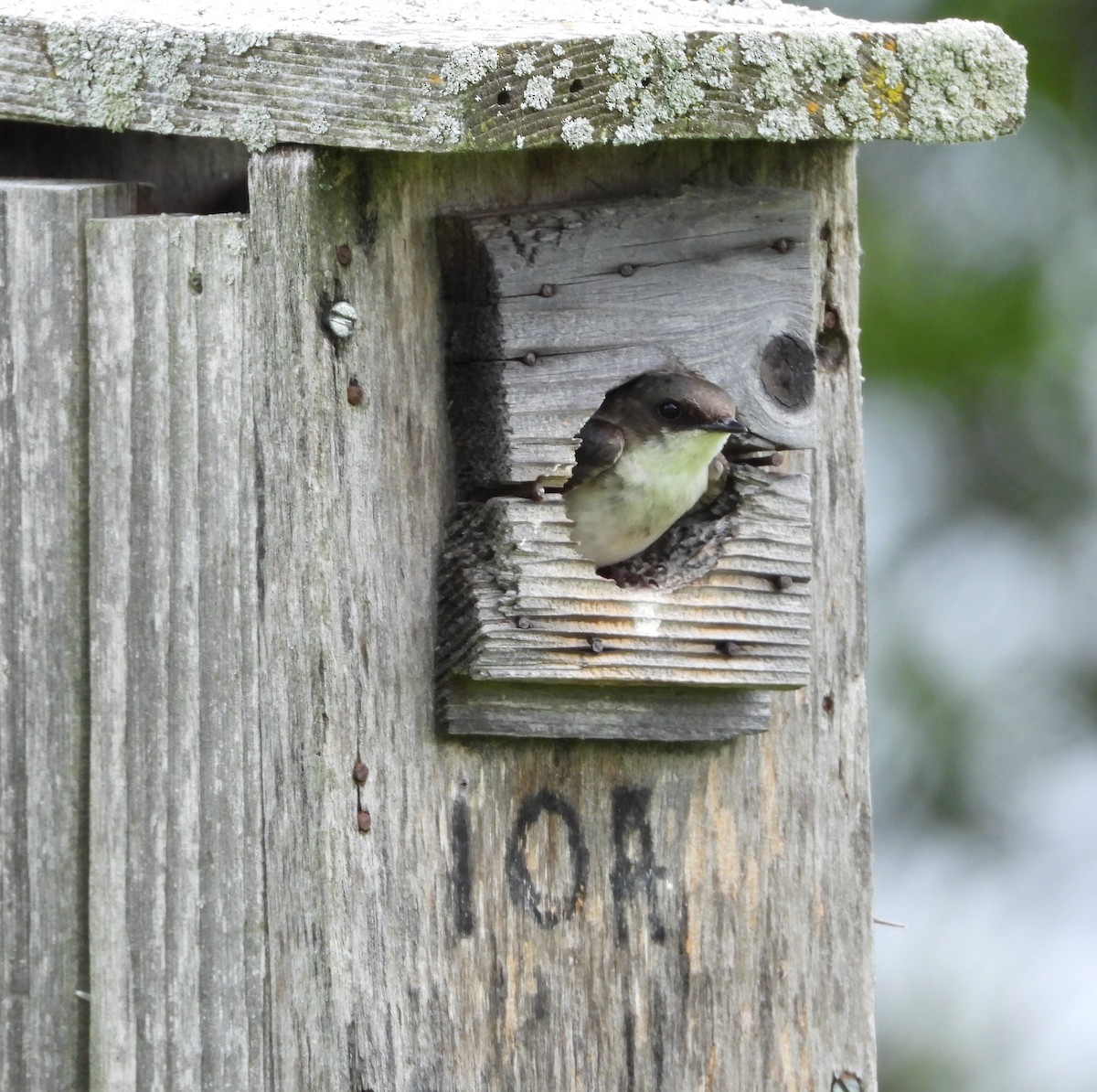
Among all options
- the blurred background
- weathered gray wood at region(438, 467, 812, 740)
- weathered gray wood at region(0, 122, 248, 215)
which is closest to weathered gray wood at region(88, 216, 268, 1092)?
weathered gray wood at region(438, 467, 812, 740)

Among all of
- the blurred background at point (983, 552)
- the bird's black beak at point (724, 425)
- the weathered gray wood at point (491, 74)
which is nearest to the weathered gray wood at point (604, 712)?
the bird's black beak at point (724, 425)

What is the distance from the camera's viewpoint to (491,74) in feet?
6.97

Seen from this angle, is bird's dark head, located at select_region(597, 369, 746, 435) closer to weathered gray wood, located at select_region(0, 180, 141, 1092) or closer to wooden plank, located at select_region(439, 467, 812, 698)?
wooden plank, located at select_region(439, 467, 812, 698)

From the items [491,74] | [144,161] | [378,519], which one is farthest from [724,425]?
[144,161]

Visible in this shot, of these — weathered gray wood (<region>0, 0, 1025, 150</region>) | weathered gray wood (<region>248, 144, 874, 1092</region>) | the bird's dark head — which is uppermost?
weathered gray wood (<region>0, 0, 1025, 150</region>)

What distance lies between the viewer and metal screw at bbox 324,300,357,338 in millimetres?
2322

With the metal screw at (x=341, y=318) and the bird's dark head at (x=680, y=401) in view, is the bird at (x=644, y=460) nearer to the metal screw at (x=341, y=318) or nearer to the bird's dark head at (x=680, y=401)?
the bird's dark head at (x=680, y=401)

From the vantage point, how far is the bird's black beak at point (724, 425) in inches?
104

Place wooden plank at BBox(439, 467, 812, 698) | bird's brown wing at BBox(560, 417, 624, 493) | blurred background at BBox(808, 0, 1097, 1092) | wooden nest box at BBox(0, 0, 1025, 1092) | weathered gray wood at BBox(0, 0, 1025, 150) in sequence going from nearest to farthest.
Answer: weathered gray wood at BBox(0, 0, 1025, 150) → wooden nest box at BBox(0, 0, 1025, 1092) → wooden plank at BBox(439, 467, 812, 698) → bird's brown wing at BBox(560, 417, 624, 493) → blurred background at BBox(808, 0, 1097, 1092)

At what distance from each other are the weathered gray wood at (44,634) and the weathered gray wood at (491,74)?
184mm

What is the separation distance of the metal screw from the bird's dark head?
456 millimetres

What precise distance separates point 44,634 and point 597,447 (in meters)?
0.87

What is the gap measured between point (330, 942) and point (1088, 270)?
3.79 meters

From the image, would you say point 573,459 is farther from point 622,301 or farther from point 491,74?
point 491,74
